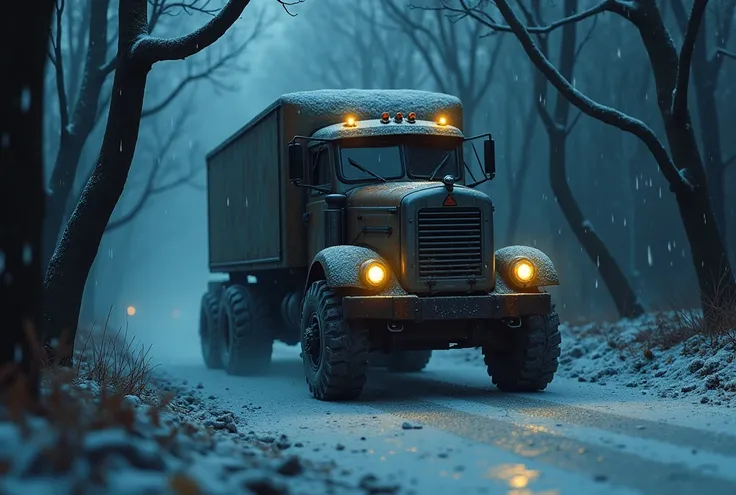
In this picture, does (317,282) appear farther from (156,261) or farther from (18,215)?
(156,261)

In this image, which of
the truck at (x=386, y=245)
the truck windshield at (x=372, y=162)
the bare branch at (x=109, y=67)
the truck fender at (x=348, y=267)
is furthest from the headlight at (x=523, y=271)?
the bare branch at (x=109, y=67)

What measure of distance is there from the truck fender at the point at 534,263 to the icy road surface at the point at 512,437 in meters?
1.26

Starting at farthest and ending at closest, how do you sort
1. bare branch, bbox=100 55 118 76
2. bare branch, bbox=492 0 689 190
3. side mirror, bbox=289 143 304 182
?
bare branch, bbox=100 55 118 76 → bare branch, bbox=492 0 689 190 → side mirror, bbox=289 143 304 182

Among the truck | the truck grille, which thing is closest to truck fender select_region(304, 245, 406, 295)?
the truck

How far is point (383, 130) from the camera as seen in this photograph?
12250mm

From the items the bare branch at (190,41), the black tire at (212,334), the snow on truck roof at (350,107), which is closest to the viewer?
the bare branch at (190,41)

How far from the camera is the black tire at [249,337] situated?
15852 mm

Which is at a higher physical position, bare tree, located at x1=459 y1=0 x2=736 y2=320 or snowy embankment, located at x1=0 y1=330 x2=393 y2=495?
bare tree, located at x1=459 y1=0 x2=736 y2=320

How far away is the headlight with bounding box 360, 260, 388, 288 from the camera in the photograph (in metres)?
10.5

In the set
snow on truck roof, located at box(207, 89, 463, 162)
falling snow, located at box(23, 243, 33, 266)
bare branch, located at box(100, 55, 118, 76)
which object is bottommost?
falling snow, located at box(23, 243, 33, 266)

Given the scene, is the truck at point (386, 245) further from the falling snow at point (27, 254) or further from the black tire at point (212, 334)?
the falling snow at point (27, 254)

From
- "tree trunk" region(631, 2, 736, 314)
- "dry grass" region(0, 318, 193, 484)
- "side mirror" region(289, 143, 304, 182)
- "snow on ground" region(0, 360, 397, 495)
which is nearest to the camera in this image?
"snow on ground" region(0, 360, 397, 495)

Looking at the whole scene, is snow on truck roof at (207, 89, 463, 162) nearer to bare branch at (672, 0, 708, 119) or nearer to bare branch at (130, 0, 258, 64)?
bare branch at (130, 0, 258, 64)

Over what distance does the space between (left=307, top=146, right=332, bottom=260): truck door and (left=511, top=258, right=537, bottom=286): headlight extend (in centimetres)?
242
